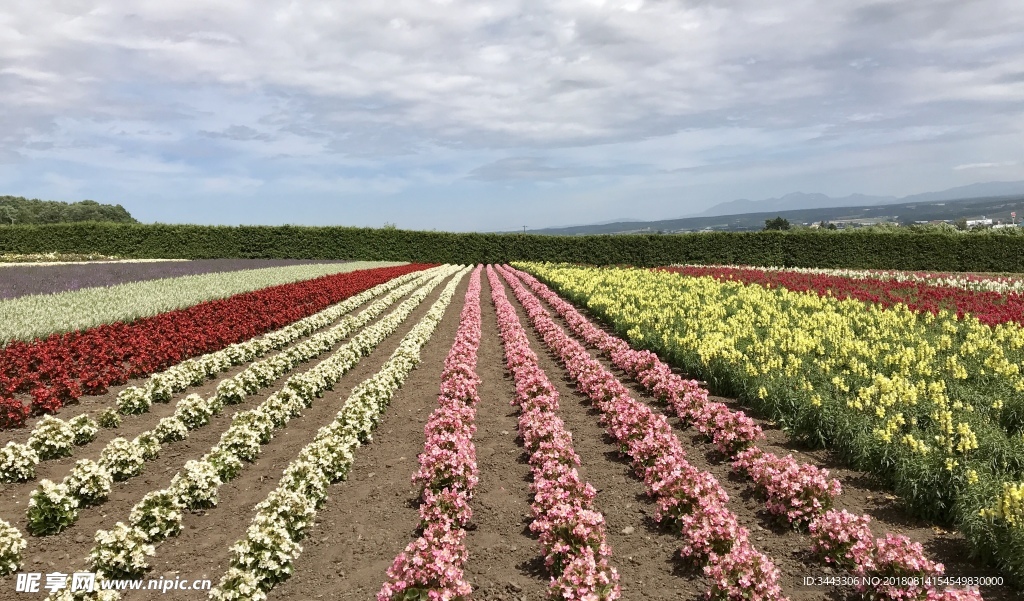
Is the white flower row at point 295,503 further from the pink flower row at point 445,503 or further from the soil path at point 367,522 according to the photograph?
the pink flower row at point 445,503

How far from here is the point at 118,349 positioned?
477 inches

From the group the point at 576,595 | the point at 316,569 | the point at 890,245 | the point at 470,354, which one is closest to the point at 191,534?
the point at 316,569

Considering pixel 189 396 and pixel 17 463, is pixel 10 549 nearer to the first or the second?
pixel 17 463

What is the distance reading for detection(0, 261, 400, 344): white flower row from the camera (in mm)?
13156

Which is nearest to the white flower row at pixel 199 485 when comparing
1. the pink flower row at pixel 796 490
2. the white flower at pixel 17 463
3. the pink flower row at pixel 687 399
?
the white flower at pixel 17 463

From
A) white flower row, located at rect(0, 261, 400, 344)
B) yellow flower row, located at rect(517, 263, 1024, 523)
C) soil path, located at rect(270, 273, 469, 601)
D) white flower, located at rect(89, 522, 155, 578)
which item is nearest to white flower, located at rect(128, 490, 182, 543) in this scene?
white flower, located at rect(89, 522, 155, 578)

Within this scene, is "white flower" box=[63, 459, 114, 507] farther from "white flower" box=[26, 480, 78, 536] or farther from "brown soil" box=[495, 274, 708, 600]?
"brown soil" box=[495, 274, 708, 600]

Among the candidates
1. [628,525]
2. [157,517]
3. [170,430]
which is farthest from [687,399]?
[170,430]

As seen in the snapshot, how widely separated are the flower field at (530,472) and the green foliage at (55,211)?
372 ft

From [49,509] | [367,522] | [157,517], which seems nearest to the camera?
[157,517]

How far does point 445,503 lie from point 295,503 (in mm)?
1600

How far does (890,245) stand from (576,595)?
167ft

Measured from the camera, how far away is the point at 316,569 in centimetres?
560

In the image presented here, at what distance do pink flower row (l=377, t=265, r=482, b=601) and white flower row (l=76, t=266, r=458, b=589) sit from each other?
158 centimetres
